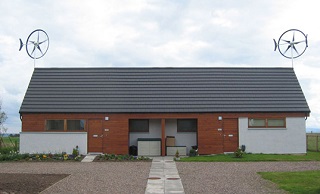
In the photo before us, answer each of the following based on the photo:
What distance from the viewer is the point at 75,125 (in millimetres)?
25328

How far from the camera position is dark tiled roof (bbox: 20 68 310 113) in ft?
83.4

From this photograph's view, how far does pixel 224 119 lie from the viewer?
2538cm

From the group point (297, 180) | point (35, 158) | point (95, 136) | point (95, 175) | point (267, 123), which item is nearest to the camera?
point (297, 180)

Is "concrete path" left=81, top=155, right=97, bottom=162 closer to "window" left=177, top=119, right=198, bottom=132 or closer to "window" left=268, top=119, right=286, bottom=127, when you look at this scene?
"window" left=177, top=119, right=198, bottom=132

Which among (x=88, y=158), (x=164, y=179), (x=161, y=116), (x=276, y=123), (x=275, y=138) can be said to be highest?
(x=161, y=116)

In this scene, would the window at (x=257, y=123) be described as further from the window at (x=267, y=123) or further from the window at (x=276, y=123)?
the window at (x=276, y=123)

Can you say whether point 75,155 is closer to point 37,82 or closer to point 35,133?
point 35,133

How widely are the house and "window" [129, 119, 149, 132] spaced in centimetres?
47

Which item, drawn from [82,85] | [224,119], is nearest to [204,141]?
[224,119]

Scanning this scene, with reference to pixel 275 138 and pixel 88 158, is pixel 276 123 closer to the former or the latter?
pixel 275 138

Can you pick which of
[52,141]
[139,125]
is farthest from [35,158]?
[139,125]

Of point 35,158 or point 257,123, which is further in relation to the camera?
point 257,123

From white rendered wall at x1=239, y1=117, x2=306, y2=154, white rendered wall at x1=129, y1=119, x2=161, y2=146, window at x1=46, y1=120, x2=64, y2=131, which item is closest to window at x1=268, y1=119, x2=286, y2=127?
white rendered wall at x1=239, y1=117, x2=306, y2=154

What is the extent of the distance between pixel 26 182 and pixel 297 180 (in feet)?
29.6
